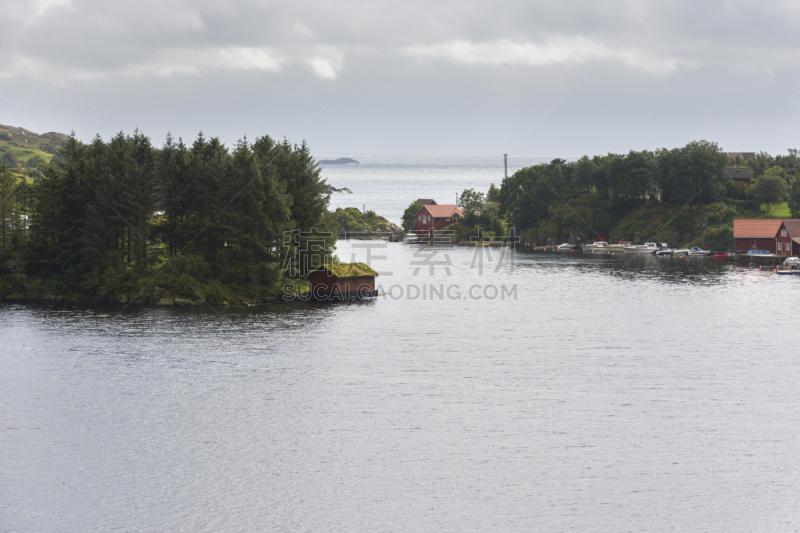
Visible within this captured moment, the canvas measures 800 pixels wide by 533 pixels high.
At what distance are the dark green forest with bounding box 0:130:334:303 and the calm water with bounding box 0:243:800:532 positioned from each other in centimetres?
669

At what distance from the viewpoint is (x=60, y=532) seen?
2177cm

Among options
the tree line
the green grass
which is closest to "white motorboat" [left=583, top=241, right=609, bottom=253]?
the tree line

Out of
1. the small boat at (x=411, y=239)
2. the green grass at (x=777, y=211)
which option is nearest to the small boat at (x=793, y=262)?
the green grass at (x=777, y=211)

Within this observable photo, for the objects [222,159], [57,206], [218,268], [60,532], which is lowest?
[60,532]

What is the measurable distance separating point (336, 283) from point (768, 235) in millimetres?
90888

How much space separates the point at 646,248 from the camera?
13450 centimetres

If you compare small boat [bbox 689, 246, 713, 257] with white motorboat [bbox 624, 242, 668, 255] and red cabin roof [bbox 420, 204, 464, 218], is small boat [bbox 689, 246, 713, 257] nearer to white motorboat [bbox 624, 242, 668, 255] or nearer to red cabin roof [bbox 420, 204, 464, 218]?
white motorboat [bbox 624, 242, 668, 255]

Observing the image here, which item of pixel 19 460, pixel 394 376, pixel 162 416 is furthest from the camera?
pixel 394 376

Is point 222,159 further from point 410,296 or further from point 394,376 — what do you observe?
point 394,376

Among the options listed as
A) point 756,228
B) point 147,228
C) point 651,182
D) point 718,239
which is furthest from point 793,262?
point 147,228

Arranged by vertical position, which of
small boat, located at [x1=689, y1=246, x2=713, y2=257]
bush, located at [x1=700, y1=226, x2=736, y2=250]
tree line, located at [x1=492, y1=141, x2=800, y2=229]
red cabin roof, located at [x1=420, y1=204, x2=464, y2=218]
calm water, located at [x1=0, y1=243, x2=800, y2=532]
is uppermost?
tree line, located at [x1=492, y1=141, x2=800, y2=229]

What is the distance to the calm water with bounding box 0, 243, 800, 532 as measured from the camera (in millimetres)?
23453

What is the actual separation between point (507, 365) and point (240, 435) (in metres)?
18.5

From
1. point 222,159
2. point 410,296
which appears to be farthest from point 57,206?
point 410,296
